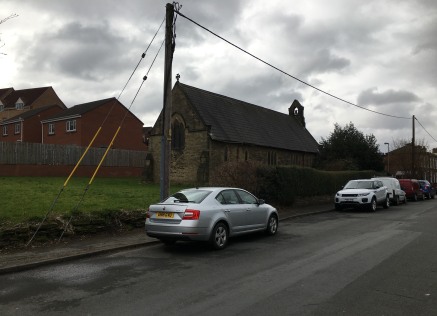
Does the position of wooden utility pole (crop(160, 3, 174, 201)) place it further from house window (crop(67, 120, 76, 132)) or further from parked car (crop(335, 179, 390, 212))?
house window (crop(67, 120, 76, 132))

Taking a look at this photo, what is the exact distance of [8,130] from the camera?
54.2 metres

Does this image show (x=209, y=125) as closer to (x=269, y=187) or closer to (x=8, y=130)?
(x=269, y=187)

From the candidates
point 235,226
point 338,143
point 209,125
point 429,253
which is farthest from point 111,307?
point 338,143

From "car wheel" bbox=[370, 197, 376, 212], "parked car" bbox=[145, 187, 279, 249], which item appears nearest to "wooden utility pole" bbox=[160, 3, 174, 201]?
"parked car" bbox=[145, 187, 279, 249]

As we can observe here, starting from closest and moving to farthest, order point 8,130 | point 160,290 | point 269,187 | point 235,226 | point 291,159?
point 160,290, point 235,226, point 269,187, point 291,159, point 8,130

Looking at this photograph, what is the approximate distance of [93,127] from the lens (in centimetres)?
4547

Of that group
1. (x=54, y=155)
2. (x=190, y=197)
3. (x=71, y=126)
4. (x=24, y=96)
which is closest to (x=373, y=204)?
(x=190, y=197)

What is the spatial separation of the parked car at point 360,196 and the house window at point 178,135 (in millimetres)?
16723

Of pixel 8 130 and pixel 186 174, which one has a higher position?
pixel 8 130

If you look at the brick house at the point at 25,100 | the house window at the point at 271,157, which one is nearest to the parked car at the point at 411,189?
the house window at the point at 271,157

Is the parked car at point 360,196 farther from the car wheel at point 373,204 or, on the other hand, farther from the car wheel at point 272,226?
the car wheel at point 272,226

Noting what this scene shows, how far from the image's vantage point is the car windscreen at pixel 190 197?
9900 millimetres

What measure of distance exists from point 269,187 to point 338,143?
2904 centimetres

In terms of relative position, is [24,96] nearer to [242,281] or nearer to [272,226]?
[272,226]
